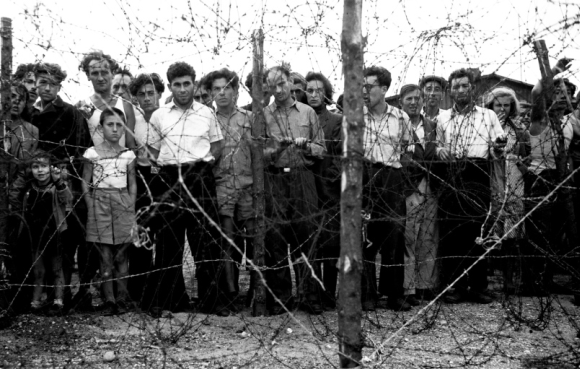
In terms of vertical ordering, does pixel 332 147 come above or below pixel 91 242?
above

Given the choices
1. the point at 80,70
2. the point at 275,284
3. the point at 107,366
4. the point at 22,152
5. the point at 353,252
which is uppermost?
the point at 80,70

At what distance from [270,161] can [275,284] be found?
3.61 ft

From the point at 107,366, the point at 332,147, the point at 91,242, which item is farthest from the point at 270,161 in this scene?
the point at 107,366

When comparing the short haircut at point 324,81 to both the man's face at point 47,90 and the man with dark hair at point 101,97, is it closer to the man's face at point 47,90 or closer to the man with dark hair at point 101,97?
the man with dark hair at point 101,97

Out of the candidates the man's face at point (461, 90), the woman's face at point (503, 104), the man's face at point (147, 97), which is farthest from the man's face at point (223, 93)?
the woman's face at point (503, 104)

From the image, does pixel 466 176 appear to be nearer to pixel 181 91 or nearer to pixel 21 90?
pixel 181 91

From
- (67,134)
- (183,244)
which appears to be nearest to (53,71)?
(67,134)

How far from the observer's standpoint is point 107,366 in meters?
5.28

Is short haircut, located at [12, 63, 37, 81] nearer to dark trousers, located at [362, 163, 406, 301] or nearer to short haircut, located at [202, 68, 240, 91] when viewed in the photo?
short haircut, located at [202, 68, 240, 91]

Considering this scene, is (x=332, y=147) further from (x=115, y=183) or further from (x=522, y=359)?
(x=522, y=359)

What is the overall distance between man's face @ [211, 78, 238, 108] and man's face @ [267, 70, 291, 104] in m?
0.45

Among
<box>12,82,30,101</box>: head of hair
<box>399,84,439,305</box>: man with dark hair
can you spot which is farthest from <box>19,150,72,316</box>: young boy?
A: <box>399,84,439,305</box>: man with dark hair

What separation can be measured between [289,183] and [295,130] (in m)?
0.68

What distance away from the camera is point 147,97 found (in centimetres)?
750
